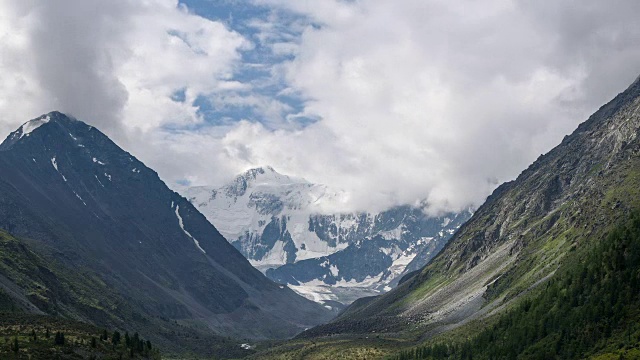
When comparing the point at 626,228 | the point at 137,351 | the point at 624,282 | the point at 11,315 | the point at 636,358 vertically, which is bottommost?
the point at 636,358

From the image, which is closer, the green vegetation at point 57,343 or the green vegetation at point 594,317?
the green vegetation at point 57,343

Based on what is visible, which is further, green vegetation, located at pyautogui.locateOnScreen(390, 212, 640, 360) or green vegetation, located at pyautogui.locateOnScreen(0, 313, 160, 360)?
green vegetation, located at pyautogui.locateOnScreen(390, 212, 640, 360)

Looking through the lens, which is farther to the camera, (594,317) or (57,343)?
(594,317)

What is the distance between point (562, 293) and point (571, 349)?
37080mm

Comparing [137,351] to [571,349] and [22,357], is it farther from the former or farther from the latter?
[571,349]

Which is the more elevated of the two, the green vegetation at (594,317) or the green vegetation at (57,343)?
the green vegetation at (57,343)

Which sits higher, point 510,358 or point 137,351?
point 137,351

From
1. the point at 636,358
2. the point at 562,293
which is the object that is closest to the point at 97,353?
the point at 636,358

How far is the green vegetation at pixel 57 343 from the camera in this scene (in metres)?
115

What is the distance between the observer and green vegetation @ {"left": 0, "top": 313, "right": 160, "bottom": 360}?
11462 centimetres

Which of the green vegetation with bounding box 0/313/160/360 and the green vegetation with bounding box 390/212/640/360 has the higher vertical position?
the green vegetation with bounding box 0/313/160/360

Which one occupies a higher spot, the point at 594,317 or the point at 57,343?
the point at 57,343

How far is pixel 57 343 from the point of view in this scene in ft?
402

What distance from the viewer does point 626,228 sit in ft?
649
